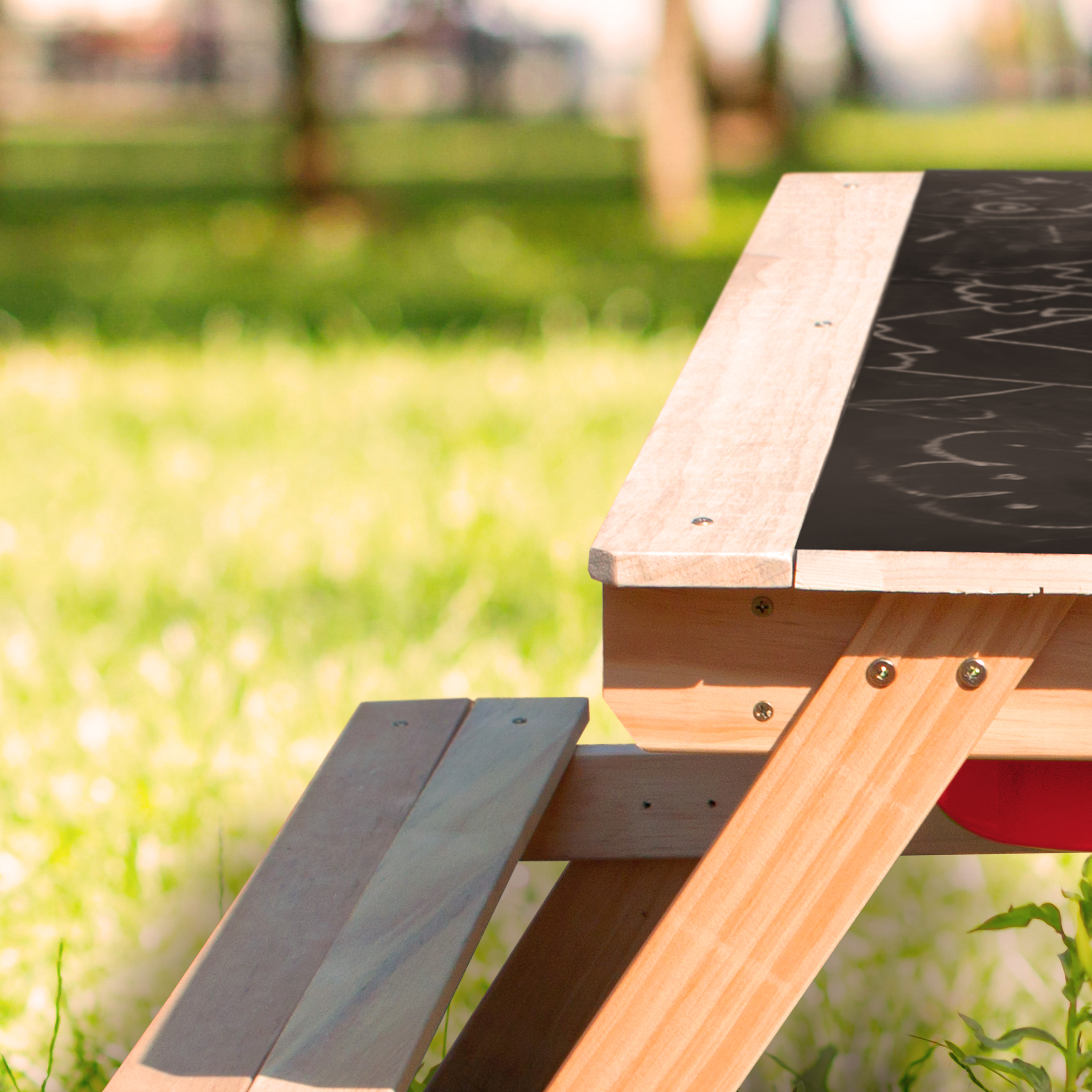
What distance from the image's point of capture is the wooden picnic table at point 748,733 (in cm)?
113

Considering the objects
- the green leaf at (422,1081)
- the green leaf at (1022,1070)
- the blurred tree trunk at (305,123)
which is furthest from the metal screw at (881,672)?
the blurred tree trunk at (305,123)

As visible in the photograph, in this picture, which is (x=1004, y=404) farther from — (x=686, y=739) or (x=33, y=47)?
(x=33, y=47)

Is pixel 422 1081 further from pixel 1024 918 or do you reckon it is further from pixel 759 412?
pixel 759 412

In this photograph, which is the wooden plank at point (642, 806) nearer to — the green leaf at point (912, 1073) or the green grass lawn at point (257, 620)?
the green leaf at point (912, 1073)

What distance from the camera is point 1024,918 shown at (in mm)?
1552

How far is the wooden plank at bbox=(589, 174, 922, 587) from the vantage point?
1087 mm

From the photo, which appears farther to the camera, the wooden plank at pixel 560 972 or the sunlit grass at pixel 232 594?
the sunlit grass at pixel 232 594

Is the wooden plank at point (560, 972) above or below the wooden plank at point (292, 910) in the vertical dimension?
below

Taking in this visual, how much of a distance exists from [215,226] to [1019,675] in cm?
1387

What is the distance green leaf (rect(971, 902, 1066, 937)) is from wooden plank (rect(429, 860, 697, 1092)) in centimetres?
55

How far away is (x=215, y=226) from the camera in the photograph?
1427 centimetres

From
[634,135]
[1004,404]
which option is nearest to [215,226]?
[634,135]

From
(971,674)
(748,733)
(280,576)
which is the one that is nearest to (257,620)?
(280,576)

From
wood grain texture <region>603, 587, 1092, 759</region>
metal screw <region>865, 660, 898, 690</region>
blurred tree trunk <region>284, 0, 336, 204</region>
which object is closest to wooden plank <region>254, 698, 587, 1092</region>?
wood grain texture <region>603, 587, 1092, 759</region>
